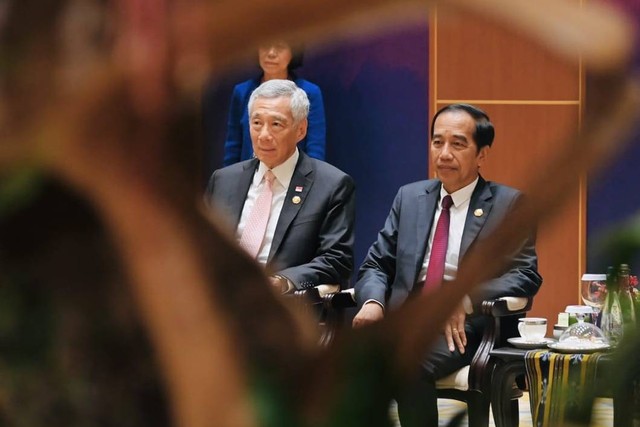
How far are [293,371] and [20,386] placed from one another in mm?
50

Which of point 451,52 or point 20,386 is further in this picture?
point 451,52

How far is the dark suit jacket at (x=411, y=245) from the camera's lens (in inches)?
125

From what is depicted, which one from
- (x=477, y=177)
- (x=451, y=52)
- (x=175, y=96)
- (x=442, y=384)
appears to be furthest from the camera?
(x=451, y=52)

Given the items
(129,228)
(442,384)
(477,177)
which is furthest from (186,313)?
(477,177)

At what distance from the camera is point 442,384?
3.07 meters

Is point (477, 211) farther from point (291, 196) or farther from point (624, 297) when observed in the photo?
point (624, 297)

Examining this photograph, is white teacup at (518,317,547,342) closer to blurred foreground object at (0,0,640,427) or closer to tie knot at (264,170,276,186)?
tie knot at (264,170,276,186)

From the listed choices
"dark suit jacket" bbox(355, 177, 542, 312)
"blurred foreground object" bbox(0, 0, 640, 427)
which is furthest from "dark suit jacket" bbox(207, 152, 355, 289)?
"blurred foreground object" bbox(0, 0, 640, 427)

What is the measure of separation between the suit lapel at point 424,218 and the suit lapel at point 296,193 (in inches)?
14.8

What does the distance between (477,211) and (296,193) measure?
58cm

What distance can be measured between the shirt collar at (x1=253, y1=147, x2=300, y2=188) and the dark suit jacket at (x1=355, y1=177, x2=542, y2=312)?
1.26 ft

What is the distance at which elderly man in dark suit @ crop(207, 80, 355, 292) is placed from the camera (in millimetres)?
3117

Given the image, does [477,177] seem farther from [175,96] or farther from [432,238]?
[175,96]

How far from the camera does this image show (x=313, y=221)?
3.17 m
